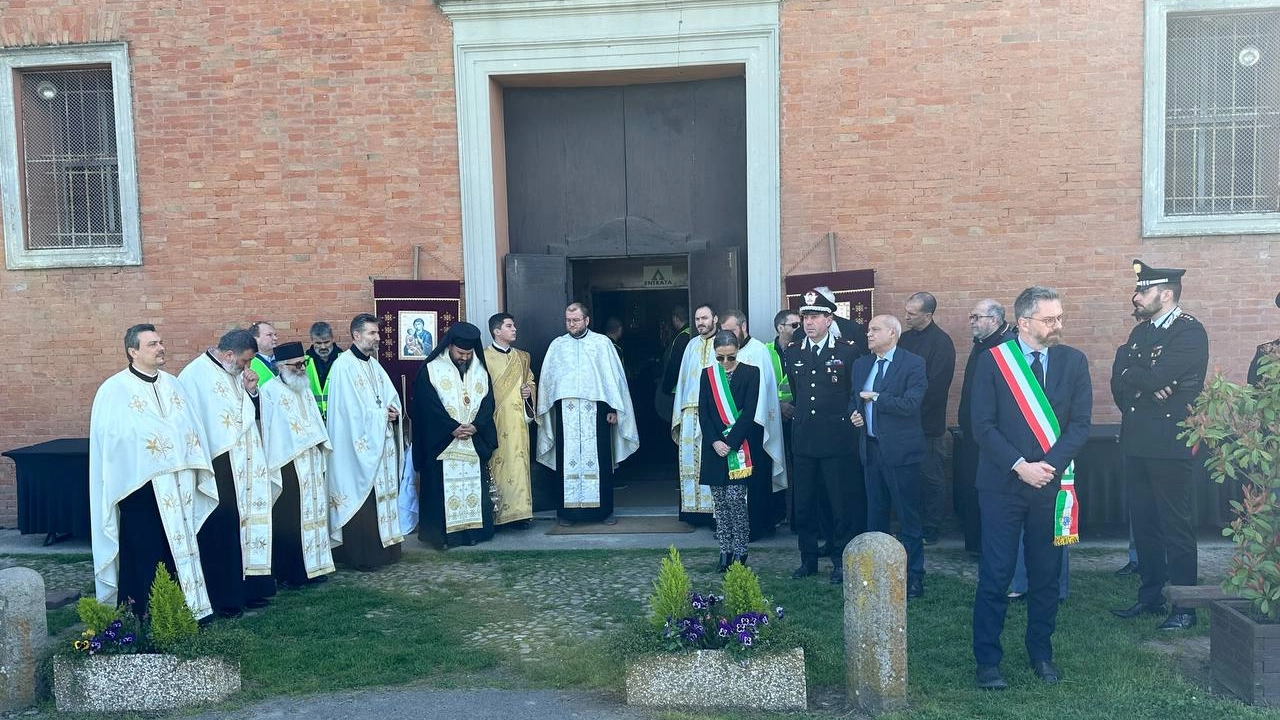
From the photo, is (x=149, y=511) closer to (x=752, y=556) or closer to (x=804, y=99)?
(x=752, y=556)

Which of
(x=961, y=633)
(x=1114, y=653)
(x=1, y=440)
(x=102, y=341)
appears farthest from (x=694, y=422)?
(x=1, y=440)

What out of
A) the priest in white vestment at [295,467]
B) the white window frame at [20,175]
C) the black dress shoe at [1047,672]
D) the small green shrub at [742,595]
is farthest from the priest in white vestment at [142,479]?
the black dress shoe at [1047,672]

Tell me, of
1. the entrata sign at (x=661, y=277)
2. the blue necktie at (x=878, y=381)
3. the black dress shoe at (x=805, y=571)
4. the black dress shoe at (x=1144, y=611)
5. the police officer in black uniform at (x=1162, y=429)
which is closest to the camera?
the police officer in black uniform at (x=1162, y=429)

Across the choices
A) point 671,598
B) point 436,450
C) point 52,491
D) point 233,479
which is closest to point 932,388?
point 671,598

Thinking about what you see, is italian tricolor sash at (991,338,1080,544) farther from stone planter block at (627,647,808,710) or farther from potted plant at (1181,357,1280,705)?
stone planter block at (627,647,808,710)

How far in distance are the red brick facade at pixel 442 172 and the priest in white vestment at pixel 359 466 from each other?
5.62 feet

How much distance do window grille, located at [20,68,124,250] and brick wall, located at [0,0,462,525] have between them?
490 mm

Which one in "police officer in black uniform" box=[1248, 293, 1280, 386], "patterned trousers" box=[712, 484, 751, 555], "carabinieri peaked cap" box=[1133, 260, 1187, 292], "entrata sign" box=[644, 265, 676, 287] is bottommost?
"patterned trousers" box=[712, 484, 751, 555]

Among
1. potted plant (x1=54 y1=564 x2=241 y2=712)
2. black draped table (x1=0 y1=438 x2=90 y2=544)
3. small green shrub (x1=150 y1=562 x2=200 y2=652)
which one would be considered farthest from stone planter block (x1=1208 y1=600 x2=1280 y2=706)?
black draped table (x1=0 y1=438 x2=90 y2=544)

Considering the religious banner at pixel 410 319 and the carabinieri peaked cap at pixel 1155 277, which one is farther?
the religious banner at pixel 410 319

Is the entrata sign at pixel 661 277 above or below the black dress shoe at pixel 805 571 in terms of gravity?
above

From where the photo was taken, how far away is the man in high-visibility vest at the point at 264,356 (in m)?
7.46

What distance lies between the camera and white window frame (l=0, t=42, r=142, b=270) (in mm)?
9734

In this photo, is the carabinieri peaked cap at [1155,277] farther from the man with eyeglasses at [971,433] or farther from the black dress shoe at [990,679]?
the black dress shoe at [990,679]
